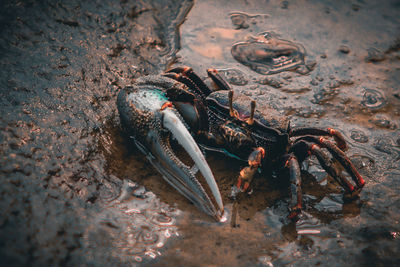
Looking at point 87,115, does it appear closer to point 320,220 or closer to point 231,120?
point 231,120

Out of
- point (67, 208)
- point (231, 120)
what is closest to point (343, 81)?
point (231, 120)

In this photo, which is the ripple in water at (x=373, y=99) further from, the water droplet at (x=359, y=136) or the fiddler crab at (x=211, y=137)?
the fiddler crab at (x=211, y=137)

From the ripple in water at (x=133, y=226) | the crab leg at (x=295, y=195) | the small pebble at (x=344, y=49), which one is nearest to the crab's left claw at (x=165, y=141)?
the ripple in water at (x=133, y=226)

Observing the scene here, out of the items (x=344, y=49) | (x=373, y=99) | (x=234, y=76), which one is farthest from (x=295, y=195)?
(x=344, y=49)

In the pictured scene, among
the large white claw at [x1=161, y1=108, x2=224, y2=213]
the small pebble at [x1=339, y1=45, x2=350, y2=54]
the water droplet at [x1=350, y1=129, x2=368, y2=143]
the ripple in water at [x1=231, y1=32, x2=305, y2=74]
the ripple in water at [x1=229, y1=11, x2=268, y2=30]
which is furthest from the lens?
the ripple in water at [x1=229, y1=11, x2=268, y2=30]

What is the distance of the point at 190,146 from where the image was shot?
7.20ft

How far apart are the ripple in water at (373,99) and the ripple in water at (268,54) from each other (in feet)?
2.38

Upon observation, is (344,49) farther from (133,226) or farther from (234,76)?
(133,226)

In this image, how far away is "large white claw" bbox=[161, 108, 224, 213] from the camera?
2.14 m

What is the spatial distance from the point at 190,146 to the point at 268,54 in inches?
74.5

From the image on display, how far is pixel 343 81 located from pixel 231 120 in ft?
5.25

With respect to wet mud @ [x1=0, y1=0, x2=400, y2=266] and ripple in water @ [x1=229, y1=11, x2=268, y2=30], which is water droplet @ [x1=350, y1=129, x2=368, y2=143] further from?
ripple in water @ [x1=229, y1=11, x2=268, y2=30]

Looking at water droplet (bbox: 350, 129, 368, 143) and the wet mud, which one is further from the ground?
the wet mud

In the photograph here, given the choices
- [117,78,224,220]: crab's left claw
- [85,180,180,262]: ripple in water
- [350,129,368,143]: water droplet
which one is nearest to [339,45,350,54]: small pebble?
[350,129,368,143]: water droplet
